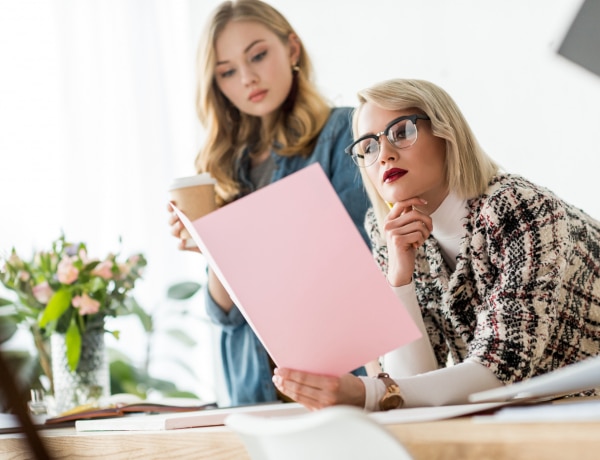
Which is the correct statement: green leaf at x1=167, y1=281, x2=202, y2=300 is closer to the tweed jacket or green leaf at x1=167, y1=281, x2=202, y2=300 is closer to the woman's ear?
the woman's ear

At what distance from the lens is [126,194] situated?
3.47 m

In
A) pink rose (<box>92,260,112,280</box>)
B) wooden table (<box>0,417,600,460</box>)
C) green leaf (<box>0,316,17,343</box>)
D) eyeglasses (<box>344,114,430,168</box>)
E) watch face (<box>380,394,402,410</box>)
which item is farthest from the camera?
green leaf (<box>0,316,17,343</box>)

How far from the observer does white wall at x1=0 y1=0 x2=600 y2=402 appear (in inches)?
114

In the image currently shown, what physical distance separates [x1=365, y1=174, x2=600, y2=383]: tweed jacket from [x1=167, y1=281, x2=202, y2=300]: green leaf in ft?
5.75

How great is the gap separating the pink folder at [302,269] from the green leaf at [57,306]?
1.16 meters

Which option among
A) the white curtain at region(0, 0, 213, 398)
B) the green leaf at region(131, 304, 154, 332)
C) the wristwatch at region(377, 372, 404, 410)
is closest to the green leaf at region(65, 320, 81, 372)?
the green leaf at region(131, 304, 154, 332)

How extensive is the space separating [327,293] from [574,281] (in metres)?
0.57

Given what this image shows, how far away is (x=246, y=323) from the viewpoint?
198cm

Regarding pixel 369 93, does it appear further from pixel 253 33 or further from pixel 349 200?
pixel 253 33

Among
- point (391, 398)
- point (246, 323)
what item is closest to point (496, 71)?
point (246, 323)

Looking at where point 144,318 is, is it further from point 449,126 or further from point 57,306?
point 449,126

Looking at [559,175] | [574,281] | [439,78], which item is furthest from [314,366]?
[439,78]

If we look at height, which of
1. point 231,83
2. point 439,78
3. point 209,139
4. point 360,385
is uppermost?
point 439,78

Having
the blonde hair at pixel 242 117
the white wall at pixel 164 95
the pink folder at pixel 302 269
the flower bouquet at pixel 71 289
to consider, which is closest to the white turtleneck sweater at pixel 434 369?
the pink folder at pixel 302 269
